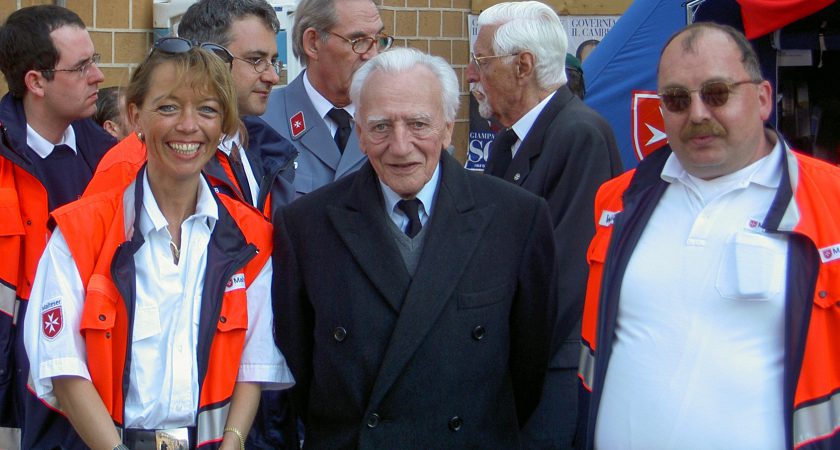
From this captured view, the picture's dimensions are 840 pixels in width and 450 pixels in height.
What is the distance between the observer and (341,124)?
179 inches

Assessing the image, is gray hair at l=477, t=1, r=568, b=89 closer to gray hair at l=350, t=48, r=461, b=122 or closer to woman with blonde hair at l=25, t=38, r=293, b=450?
gray hair at l=350, t=48, r=461, b=122

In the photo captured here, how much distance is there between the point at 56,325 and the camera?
2809mm

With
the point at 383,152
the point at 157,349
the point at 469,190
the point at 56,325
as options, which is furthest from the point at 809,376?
the point at 56,325

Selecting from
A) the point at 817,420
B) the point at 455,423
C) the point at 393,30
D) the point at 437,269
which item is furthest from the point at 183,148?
the point at 393,30

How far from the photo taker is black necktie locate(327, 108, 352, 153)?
4500 mm

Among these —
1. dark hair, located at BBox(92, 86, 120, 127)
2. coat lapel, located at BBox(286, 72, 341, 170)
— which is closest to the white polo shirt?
coat lapel, located at BBox(286, 72, 341, 170)

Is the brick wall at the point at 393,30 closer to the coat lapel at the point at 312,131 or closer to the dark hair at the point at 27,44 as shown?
the dark hair at the point at 27,44

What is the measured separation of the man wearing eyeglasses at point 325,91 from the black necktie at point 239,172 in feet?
1.54

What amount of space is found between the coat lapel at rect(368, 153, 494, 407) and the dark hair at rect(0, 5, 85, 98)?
1.98 m

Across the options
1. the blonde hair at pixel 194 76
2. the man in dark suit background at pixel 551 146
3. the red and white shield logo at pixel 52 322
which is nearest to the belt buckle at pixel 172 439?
the red and white shield logo at pixel 52 322

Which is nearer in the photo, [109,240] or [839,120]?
[109,240]

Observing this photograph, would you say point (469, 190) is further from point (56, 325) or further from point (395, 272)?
point (56, 325)

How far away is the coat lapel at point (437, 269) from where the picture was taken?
2969 mm

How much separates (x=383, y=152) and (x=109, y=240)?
81 cm
